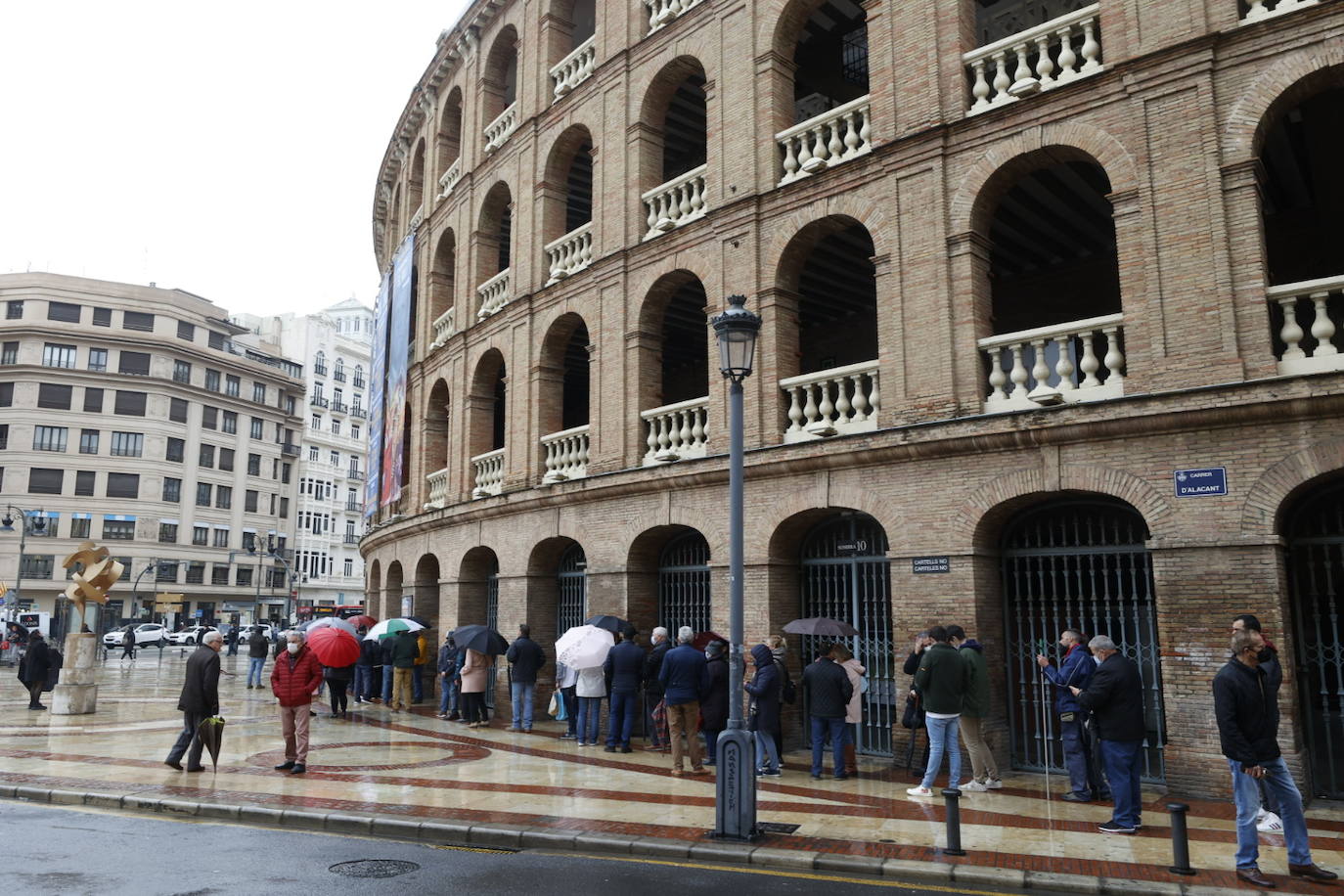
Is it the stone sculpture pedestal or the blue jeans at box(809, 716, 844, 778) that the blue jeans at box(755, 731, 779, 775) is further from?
the stone sculpture pedestal

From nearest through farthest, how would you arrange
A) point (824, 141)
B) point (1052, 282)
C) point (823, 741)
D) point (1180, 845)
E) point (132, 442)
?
point (1180, 845) < point (823, 741) < point (824, 141) < point (1052, 282) < point (132, 442)

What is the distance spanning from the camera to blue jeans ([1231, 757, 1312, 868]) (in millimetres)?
7152

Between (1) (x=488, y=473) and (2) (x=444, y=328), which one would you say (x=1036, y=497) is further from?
(2) (x=444, y=328)

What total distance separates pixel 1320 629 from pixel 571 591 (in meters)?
12.0

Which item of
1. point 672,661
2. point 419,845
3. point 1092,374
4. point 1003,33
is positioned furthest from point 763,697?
point 1003,33

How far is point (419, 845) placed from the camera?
8633mm

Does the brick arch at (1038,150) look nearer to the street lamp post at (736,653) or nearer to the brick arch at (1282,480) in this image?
the brick arch at (1282,480)

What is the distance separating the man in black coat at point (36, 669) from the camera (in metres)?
19.8

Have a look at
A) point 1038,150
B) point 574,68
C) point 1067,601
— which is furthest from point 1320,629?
point 574,68

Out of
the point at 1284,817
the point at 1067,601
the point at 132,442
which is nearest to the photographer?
the point at 1284,817

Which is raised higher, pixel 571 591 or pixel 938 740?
pixel 571 591

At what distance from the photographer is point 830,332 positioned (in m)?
20.2

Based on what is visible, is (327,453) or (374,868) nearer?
(374,868)

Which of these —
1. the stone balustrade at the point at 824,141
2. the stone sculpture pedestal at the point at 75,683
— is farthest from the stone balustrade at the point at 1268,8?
the stone sculpture pedestal at the point at 75,683
